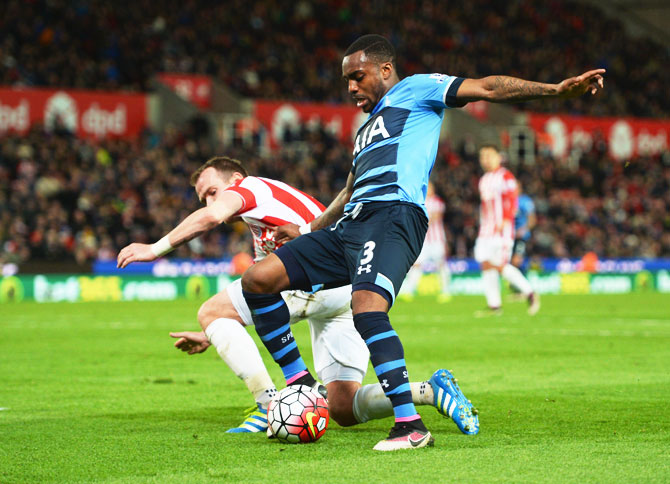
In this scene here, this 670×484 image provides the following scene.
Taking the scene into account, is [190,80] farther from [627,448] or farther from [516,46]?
[627,448]

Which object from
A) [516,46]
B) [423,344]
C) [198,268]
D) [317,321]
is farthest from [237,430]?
[516,46]

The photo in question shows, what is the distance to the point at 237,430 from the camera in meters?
5.39

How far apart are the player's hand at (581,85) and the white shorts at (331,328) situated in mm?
1804

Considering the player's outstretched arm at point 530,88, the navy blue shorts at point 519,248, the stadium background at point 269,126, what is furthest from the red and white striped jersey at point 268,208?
the stadium background at point 269,126

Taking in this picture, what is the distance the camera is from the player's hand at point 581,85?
451 centimetres

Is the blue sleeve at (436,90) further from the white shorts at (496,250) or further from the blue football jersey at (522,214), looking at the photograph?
the blue football jersey at (522,214)

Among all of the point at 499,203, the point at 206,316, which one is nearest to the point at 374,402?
the point at 206,316

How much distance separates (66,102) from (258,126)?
5.28m

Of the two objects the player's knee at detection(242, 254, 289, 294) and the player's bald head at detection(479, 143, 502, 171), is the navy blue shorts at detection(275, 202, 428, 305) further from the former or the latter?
the player's bald head at detection(479, 143, 502, 171)

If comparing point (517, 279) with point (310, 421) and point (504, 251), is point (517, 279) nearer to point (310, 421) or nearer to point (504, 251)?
point (504, 251)

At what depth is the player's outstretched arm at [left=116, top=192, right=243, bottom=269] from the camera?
4688mm

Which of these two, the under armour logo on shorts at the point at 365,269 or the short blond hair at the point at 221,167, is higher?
the short blond hair at the point at 221,167

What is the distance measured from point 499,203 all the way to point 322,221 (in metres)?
9.85

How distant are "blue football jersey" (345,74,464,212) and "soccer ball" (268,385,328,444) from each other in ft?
3.50
